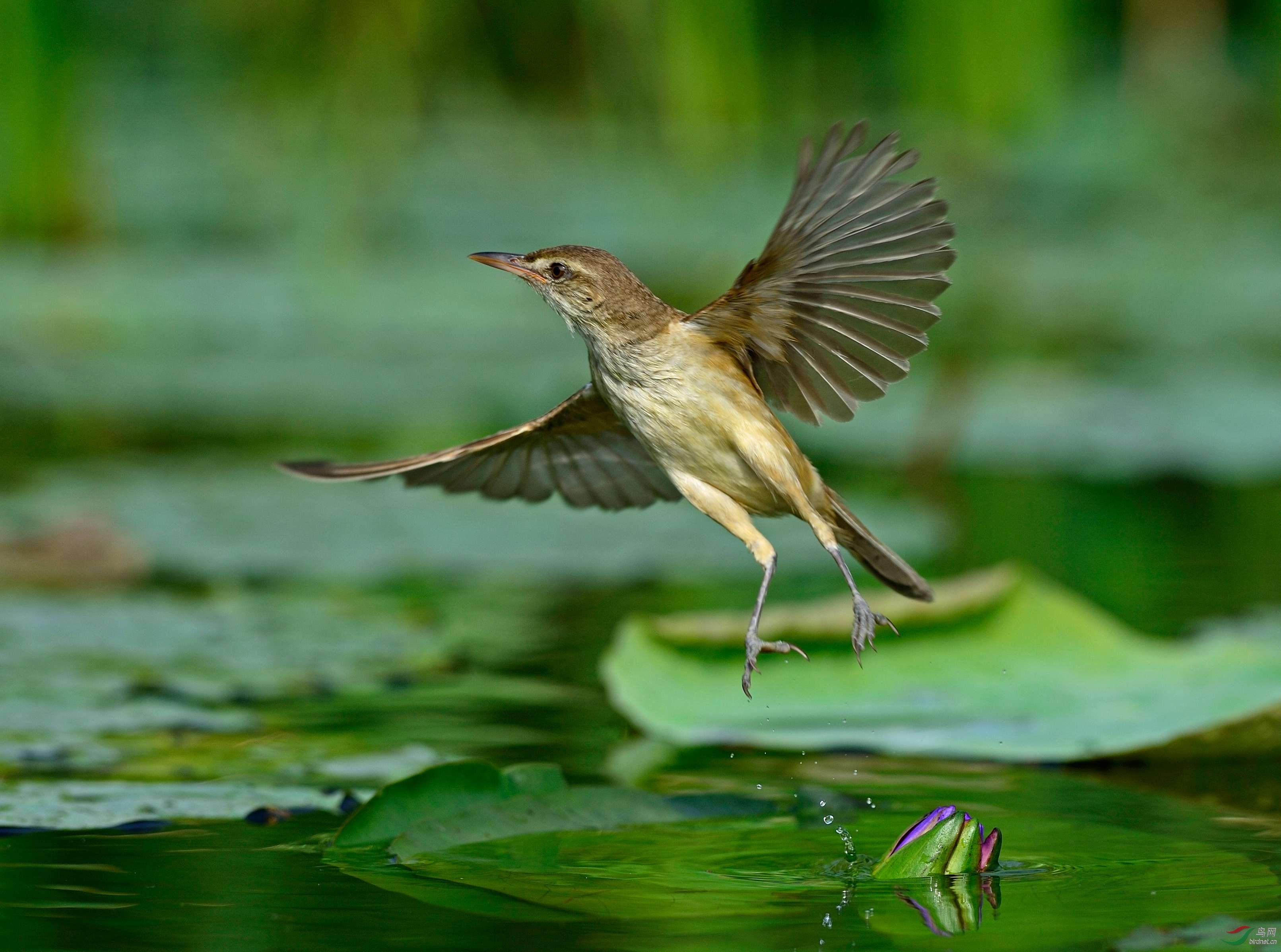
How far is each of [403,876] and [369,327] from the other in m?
7.29

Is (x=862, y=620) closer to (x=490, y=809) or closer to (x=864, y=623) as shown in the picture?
(x=864, y=623)

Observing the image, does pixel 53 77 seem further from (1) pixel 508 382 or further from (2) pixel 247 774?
(2) pixel 247 774

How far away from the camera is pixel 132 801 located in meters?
3.78

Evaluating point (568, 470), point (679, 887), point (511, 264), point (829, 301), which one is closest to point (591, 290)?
point (511, 264)

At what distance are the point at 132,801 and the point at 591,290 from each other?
1437mm

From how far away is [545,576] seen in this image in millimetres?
6863

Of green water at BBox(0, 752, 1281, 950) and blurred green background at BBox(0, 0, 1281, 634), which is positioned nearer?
green water at BBox(0, 752, 1281, 950)

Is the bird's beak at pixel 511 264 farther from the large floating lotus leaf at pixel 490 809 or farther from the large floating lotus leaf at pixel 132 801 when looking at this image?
the large floating lotus leaf at pixel 132 801

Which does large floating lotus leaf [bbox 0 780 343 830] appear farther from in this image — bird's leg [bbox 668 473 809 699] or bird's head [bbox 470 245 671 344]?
bird's head [bbox 470 245 671 344]

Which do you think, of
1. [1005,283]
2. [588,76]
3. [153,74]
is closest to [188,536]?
[1005,283]

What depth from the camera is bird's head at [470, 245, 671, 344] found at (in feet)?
11.8

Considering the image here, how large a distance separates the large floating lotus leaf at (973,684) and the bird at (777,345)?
72 cm

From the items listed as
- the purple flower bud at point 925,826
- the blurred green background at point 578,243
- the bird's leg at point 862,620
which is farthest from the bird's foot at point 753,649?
the blurred green background at point 578,243

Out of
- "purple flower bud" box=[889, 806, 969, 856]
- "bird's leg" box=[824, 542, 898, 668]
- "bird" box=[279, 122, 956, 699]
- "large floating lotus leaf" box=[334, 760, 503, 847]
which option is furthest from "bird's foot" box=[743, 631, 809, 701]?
"large floating lotus leaf" box=[334, 760, 503, 847]
